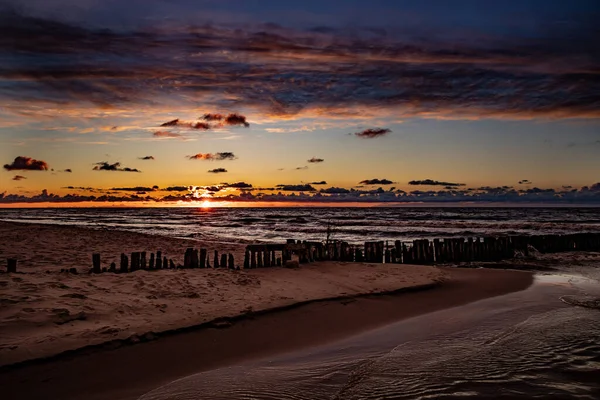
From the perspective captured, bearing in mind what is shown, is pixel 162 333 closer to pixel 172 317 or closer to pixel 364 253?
pixel 172 317

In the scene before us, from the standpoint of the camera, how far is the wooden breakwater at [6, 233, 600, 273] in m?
11.3

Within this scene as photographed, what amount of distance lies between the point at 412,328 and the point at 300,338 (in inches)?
84.8

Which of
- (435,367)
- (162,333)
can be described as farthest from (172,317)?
(435,367)

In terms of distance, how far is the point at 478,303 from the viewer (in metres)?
9.78

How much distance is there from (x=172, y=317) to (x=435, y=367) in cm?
432

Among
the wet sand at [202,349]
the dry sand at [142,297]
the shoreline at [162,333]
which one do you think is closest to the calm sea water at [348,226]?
the dry sand at [142,297]

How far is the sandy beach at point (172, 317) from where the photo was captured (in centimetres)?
520

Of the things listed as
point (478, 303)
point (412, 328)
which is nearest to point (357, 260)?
point (478, 303)

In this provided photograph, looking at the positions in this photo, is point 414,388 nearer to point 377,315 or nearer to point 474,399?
point 474,399

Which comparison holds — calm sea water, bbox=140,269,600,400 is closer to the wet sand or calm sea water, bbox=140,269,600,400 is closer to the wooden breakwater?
the wet sand

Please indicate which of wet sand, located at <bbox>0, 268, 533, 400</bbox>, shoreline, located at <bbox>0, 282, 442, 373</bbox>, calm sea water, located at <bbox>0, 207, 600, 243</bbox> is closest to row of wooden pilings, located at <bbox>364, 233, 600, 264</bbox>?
wet sand, located at <bbox>0, 268, 533, 400</bbox>

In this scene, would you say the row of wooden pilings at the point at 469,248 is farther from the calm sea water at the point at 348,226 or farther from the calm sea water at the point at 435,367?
the calm sea water at the point at 348,226

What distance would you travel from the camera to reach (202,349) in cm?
621

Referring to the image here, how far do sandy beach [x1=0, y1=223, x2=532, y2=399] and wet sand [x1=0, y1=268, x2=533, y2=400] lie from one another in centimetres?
2
